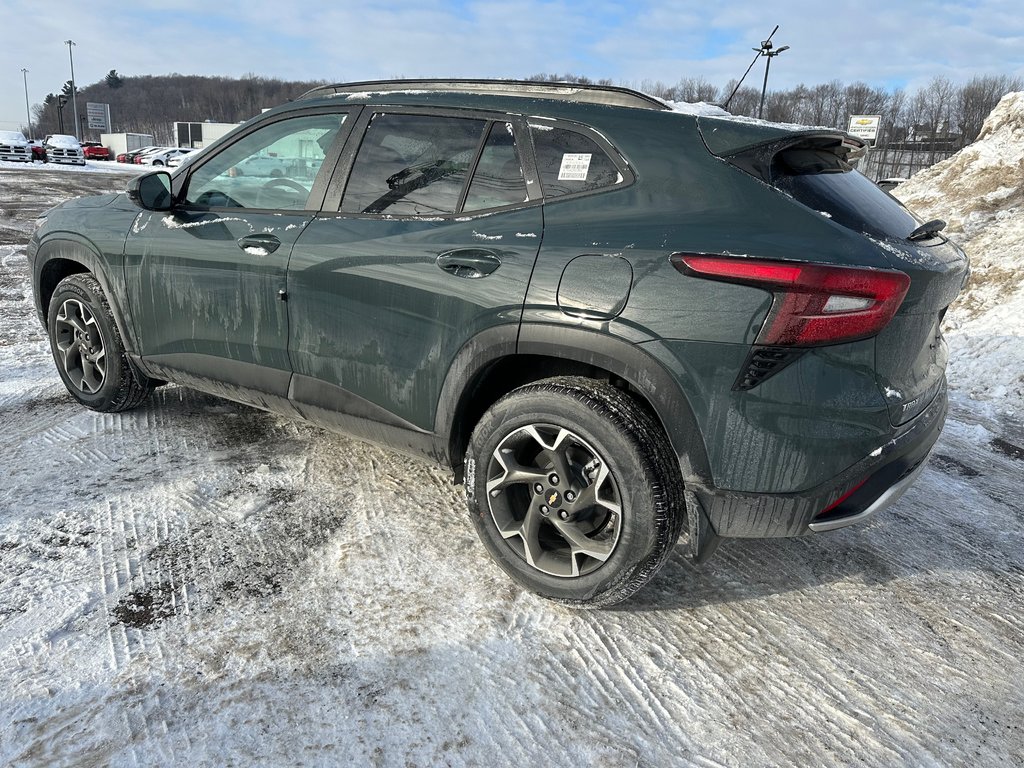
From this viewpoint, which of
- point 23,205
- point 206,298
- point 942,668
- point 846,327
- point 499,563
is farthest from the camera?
point 23,205

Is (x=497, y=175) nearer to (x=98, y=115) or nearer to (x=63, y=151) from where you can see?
(x=63, y=151)

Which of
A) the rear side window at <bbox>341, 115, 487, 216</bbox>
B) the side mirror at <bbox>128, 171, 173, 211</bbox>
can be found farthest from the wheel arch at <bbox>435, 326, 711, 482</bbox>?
the side mirror at <bbox>128, 171, 173, 211</bbox>

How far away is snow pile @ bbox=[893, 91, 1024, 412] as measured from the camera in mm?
5359

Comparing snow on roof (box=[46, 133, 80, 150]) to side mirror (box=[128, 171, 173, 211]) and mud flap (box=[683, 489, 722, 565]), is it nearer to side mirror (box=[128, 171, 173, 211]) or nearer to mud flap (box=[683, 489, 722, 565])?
Answer: side mirror (box=[128, 171, 173, 211])

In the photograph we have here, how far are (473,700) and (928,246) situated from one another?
6.75 feet

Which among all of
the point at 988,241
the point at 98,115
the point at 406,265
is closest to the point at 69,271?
the point at 406,265

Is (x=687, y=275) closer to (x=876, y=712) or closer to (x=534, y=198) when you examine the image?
(x=534, y=198)

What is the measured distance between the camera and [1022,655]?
95.1 inches

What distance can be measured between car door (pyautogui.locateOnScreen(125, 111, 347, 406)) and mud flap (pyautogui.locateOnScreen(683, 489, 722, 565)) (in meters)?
1.79

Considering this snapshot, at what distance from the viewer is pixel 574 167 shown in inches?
95.5

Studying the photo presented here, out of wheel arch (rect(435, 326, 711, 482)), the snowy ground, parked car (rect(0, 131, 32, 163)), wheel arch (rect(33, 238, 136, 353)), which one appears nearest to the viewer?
the snowy ground

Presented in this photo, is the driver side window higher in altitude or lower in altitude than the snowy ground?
higher

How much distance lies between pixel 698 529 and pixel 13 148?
4821 centimetres

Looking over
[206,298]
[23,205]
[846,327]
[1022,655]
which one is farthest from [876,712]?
[23,205]
